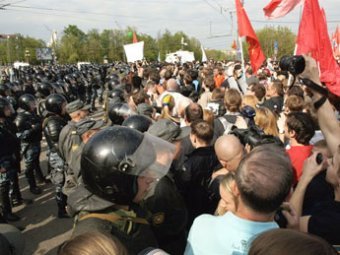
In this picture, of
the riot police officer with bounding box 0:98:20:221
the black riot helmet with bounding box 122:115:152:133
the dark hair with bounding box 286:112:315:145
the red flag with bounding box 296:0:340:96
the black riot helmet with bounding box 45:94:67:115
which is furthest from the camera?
the black riot helmet with bounding box 45:94:67:115

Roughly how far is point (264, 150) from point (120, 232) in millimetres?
820

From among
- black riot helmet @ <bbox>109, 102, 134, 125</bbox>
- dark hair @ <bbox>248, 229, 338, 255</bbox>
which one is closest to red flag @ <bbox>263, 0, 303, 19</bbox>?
black riot helmet @ <bbox>109, 102, 134, 125</bbox>

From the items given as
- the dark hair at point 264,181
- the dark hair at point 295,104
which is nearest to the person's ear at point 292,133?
the dark hair at point 295,104

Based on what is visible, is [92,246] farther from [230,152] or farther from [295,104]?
[295,104]

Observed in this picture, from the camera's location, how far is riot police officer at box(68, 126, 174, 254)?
1.75 meters

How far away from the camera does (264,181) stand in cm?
163

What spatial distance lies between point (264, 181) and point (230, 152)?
1161 millimetres

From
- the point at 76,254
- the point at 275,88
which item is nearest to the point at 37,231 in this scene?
the point at 76,254

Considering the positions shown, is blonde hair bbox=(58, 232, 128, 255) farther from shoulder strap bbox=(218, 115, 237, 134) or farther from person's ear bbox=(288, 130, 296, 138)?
shoulder strap bbox=(218, 115, 237, 134)

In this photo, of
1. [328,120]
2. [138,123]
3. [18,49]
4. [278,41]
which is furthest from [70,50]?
[328,120]

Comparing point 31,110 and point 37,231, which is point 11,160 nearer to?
point 37,231

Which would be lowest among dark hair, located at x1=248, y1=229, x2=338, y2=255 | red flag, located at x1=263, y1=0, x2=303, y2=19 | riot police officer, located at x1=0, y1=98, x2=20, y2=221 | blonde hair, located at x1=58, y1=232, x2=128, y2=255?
riot police officer, located at x1=0, y1=98, x2=20, y2=221

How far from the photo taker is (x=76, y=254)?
1.26 metres

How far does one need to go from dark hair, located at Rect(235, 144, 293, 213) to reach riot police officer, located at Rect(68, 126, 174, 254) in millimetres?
473
